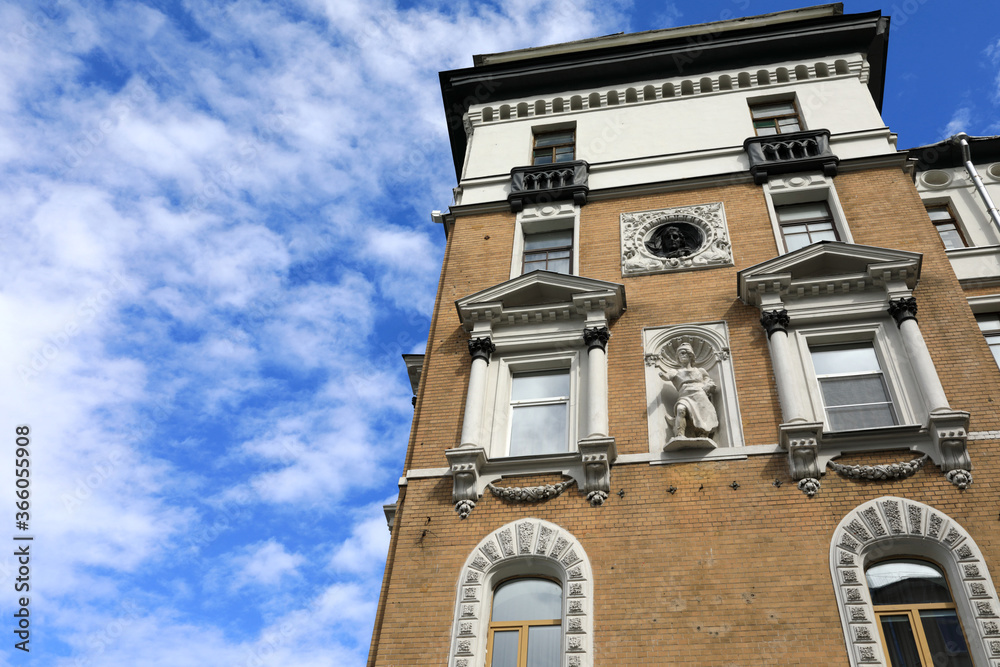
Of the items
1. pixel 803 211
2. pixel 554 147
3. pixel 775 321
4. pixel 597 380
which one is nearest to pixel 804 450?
pixel 775 321

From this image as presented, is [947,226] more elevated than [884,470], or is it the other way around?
[947,226]

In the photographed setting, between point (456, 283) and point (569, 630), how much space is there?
29.7ft

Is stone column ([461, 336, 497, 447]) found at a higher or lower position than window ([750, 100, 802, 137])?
lower

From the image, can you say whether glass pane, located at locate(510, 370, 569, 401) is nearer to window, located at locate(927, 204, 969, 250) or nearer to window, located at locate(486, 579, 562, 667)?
window, located at locate(486, 579, 562, 667)

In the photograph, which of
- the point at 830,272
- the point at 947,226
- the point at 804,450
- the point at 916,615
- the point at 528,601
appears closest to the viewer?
the point at 916,615

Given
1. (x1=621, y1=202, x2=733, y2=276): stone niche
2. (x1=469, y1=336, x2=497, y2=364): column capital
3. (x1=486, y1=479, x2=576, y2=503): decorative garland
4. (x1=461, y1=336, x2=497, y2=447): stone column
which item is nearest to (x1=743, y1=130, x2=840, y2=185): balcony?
(x1=621, y1=202, x2=733, y2=276): stone niche

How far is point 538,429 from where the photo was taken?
53.3ft

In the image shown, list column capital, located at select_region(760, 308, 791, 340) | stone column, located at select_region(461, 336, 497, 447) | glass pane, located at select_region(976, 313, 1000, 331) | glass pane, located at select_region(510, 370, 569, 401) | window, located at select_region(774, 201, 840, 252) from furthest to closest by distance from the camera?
window, located at select_region(774, 201, 840, 252) → glass pane, located at select_region(976, 313, 1000, 331) → glass pane, located at select_region(510, 370, 569, 401) → column capital, located at select_region(760, 308, 791, 340) → stone column, located at select_region(461, 336, 497, 447)

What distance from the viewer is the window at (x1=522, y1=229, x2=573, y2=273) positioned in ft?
65.3

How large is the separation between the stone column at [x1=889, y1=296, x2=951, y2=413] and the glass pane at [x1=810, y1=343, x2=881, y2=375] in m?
0.67

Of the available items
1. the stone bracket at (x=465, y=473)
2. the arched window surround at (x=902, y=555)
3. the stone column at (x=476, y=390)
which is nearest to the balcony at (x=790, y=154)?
the stone column at (x=476, y=390)

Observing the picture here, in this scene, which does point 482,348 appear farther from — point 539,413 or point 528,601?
point 528,601

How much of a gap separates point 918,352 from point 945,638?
5207 millimetres

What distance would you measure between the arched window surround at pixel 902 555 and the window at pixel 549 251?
8703mm
